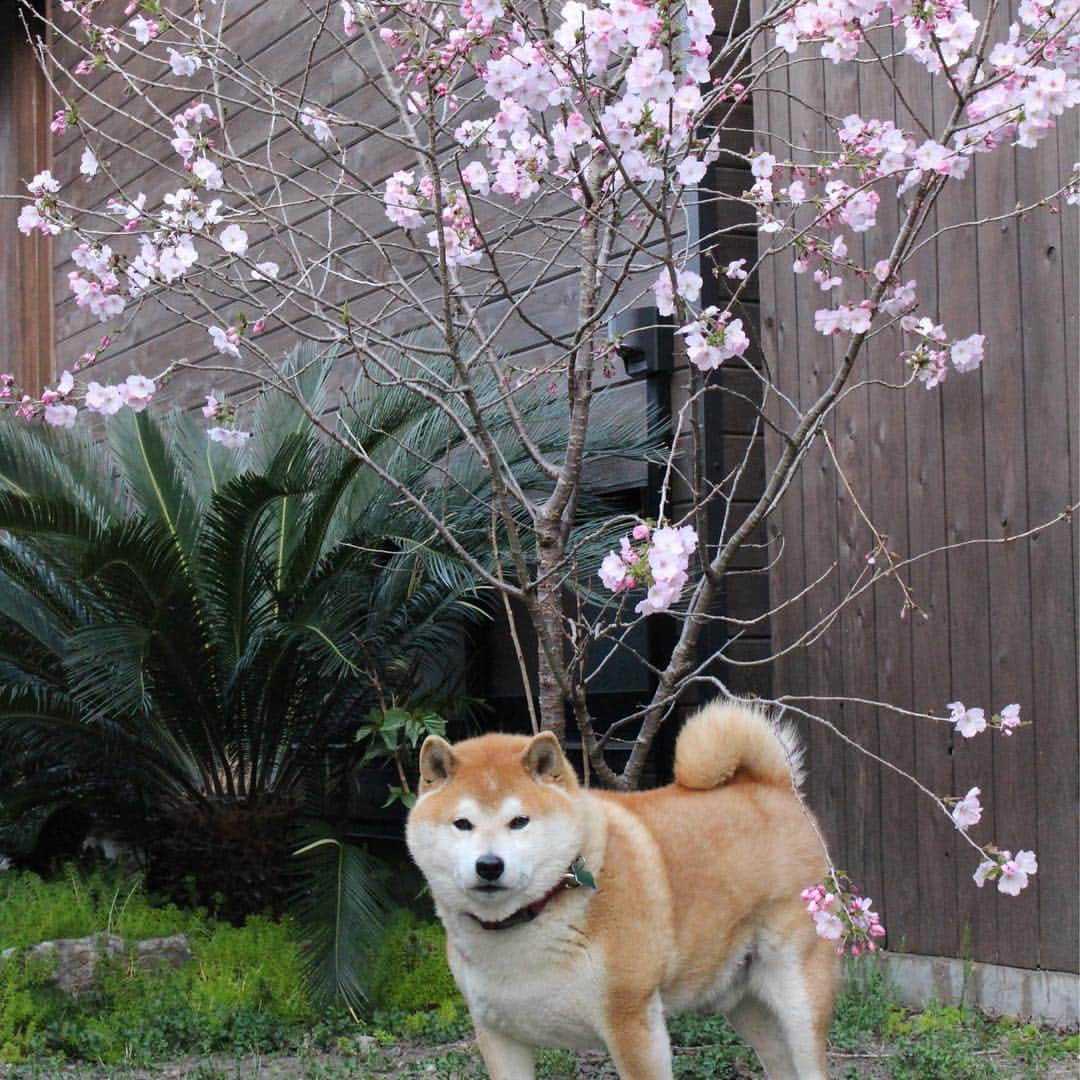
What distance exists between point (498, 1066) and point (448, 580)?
110 inches

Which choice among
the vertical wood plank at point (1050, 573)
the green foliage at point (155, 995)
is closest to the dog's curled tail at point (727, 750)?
the vertical wood plank at point (1050, 573)

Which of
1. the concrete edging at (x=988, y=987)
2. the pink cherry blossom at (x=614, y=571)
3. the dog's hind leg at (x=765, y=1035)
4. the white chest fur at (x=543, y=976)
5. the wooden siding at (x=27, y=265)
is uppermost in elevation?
the wooden siding at (x=27, y=265)

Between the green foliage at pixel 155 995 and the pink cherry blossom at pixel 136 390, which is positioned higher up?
the pink cherry blossom at pixel 136 390

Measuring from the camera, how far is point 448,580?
6.17 m

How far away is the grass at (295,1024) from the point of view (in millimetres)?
4652

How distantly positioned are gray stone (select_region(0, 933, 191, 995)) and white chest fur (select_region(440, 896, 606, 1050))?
247 centimetres

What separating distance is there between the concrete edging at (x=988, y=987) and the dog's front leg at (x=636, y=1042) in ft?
6.19

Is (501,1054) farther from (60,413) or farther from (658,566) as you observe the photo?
(60,413)

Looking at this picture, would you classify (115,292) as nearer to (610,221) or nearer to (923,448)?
(610,221)

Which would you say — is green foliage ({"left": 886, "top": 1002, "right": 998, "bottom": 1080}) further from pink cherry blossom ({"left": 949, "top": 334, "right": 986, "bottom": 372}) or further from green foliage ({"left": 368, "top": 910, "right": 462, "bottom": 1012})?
pink cherry blossom ({"left": 949, "top": 334, "right": 986, "bottom": 372})

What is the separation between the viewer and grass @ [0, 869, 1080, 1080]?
465cm

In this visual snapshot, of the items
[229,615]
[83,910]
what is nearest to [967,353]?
[229,615]

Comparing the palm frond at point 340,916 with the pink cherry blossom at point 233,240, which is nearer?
the pink cherry blossom at point 233,240

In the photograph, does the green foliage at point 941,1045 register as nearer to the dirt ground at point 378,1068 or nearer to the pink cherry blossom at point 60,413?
the dirt ground at point 378,1068
